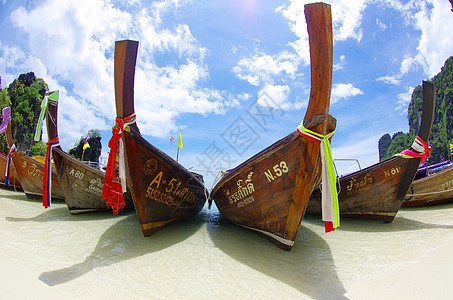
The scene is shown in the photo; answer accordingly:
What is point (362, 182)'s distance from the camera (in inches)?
233

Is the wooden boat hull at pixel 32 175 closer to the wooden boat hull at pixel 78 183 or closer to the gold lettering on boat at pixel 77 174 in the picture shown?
the wooden boat hull at pixel 78 183

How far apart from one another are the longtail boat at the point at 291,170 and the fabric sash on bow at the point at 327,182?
69 mm

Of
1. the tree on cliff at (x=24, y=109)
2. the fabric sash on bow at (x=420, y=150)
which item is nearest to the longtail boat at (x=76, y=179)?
the fabric sash on bow at (x=420, y=150)

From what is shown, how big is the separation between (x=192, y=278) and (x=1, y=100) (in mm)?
45011

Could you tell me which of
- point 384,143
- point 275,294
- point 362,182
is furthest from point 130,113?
point 384,143

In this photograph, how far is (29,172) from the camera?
322 inches

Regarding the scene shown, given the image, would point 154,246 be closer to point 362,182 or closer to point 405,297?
point 405,297

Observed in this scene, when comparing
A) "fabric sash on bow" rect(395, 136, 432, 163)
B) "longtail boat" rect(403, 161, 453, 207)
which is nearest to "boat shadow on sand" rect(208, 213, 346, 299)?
"fabric sash on bow" rect(395, 136, 432, 163)

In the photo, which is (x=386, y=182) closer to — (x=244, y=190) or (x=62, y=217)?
(x=244, y=190)

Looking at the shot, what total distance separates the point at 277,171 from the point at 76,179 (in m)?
5.79

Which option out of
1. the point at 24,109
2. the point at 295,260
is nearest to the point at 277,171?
the point at 295,260

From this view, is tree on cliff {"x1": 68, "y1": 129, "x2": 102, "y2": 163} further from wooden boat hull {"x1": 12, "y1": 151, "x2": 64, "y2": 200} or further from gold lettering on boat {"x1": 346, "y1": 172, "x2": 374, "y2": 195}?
gold lettering on boat {"x1": 346, "y1": 172, "x2": 374, "y2": 195}

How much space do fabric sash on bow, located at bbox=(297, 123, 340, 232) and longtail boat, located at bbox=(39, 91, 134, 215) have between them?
5805mm

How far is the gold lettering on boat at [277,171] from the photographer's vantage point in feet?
11.5
